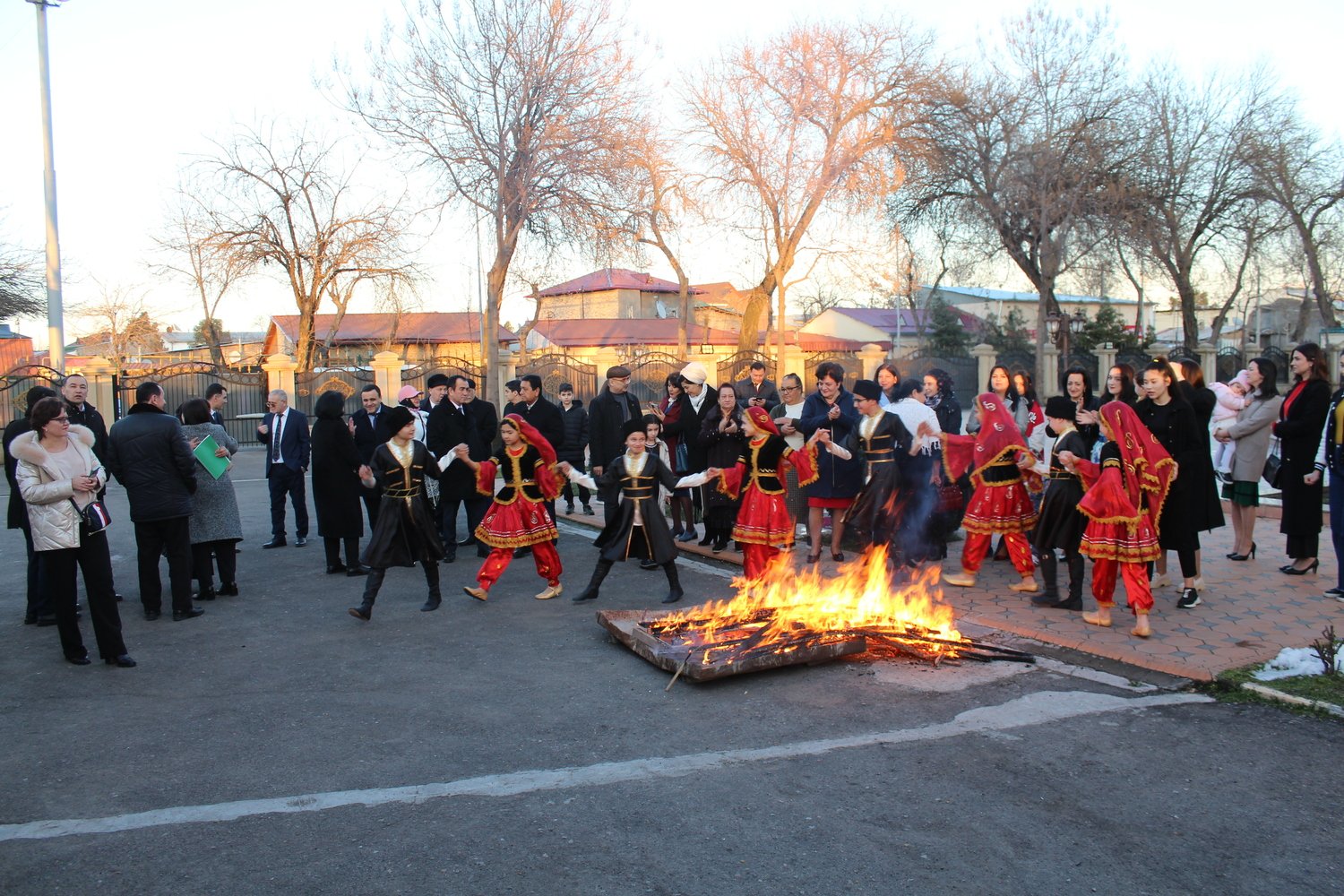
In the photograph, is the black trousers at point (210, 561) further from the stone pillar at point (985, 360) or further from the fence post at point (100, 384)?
the stone pillar at point (985, 360)

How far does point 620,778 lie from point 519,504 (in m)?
3.71

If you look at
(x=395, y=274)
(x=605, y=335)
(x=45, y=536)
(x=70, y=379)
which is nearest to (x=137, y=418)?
(x=70, y=379)

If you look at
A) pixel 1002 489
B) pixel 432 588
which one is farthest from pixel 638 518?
pixel 1002 489

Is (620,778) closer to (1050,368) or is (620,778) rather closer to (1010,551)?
(1010,551)

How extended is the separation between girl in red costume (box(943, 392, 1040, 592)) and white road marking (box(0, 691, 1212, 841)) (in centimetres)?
233

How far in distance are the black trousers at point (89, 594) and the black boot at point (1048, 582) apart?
242 inches

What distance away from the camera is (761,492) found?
7766 mm

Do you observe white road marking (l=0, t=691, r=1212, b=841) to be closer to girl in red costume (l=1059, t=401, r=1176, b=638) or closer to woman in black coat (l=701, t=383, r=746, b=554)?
girl in red costume (l=1059, t=401, r=1176, b=638)

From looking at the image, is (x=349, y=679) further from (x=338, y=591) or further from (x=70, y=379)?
(x=70, y=379)

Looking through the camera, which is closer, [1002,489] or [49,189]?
[1002,489]

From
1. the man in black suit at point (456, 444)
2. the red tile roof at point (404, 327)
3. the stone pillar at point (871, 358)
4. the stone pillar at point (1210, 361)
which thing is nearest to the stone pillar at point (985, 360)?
the stone pillar at point (871, 358)

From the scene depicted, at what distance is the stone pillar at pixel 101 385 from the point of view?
21.5 metres

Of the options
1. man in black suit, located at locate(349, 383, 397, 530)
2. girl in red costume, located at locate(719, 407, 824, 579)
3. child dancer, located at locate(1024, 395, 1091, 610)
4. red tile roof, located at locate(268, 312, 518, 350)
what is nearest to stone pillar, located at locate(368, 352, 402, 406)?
man in black suit, located at locate(349, 383, 397, 530)

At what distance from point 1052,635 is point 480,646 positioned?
3718mm
